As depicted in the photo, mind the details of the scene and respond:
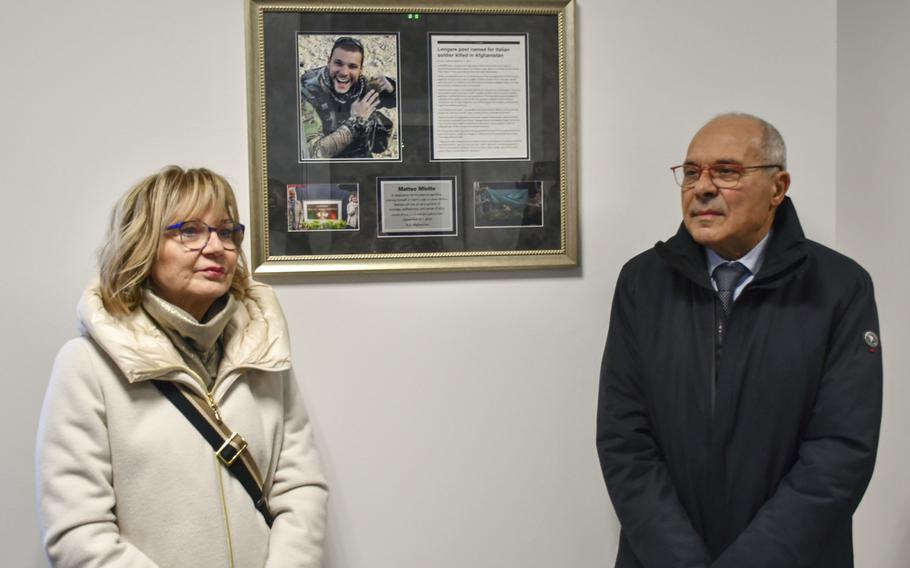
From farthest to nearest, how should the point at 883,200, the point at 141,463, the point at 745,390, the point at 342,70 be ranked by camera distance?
the point at 883,200 < the point at 342,70 < the point at 745,390 < the point at 141,463

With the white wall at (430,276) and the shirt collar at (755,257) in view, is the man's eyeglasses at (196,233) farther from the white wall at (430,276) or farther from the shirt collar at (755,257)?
the shirt collar at (755,257)

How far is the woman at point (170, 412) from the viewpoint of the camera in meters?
1.42

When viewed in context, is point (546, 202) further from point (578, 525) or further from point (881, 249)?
point (881, 249)

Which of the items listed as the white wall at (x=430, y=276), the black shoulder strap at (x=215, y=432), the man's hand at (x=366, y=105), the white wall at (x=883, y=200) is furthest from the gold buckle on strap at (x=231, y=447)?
the white wall at (x=883, y=200)

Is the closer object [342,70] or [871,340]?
[871,340]

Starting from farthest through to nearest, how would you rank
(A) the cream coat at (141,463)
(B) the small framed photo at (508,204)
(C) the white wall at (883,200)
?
(C) the white wall at (883,200), (B) the small framed photo at (508,204), (A) the cream coat at (141,463)

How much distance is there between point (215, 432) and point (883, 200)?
1.93 m

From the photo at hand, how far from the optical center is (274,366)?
1.59 m

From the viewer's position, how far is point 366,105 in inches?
77.9

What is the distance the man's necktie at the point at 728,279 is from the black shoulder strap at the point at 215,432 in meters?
1.06

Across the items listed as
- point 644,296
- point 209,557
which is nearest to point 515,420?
point 644,296

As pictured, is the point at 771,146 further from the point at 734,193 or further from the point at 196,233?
the point at 196,233

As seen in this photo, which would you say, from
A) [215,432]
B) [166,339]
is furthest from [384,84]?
[215,432]

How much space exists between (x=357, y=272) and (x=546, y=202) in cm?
54
